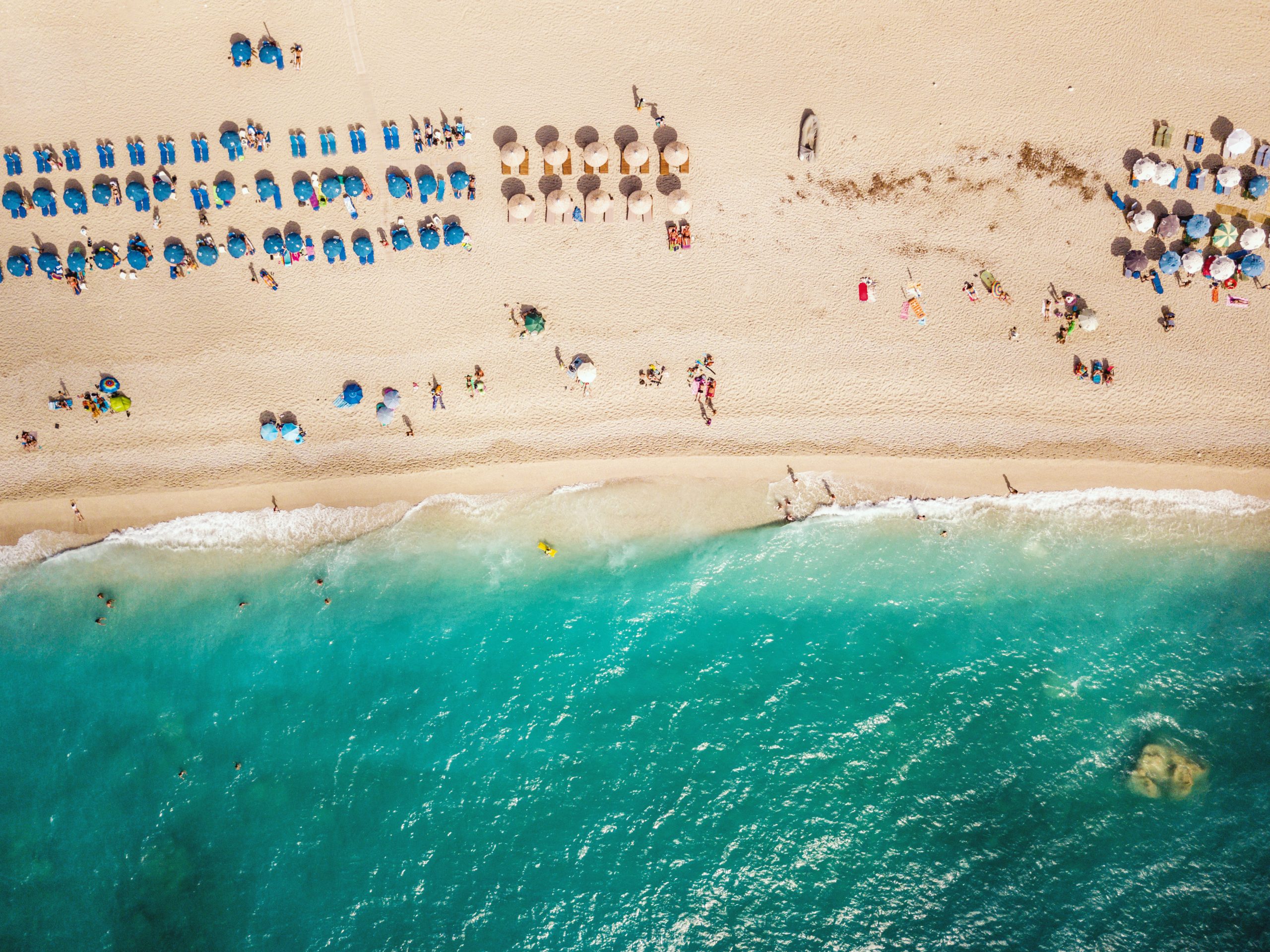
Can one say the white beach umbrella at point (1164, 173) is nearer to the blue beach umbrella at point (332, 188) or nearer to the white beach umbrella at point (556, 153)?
the white beach umbrella at point (556, 153)

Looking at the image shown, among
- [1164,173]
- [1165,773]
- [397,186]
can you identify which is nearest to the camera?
[397,186]

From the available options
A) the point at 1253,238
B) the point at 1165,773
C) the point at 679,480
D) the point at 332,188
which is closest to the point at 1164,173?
the point at 1253,238

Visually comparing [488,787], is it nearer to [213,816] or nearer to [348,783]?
[348,783]

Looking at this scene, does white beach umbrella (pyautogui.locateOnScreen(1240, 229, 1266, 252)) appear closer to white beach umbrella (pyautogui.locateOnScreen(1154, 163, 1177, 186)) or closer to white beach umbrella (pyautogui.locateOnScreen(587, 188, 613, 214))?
white beach umbrella (pyautogui.locateOnScreen(1154, 163, 1177, 186))

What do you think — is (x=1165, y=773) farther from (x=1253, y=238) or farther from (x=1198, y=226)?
(x=1198, y=226)

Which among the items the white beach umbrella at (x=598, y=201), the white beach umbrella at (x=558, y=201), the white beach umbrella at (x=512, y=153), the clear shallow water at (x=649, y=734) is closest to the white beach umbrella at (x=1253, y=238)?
the clear shallow water at (x=649, y=734)
